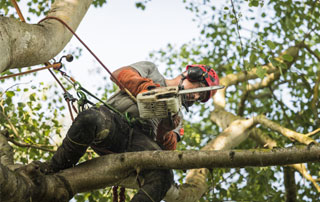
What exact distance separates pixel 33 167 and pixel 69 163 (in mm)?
409

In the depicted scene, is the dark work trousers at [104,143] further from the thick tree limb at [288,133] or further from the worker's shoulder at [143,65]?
the thick tree limb at [288,133]

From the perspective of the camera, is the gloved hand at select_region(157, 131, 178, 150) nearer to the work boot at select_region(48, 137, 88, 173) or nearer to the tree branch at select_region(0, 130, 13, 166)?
the work boot at select_region(48, 137, 88, 173)

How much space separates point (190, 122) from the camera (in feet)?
34.4

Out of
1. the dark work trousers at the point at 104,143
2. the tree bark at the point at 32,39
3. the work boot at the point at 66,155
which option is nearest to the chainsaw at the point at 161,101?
the dark work trousers at the point at 104,143

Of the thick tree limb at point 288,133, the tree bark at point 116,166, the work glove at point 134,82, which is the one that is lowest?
the thick tree limb at point 288,133

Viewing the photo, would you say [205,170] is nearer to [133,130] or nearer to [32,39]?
[133,130]

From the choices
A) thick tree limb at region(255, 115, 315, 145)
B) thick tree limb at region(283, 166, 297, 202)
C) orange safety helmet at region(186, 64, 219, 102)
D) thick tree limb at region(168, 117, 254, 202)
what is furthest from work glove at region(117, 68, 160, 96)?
thick tree limb at region(283, 166, 297, 202)

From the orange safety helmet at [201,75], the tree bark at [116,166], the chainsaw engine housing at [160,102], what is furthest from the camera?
the orange safety helmet at [201,75]

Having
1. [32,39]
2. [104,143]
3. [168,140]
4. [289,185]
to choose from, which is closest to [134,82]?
[104,143]

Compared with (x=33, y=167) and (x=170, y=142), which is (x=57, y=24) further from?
(x=170, y=142)

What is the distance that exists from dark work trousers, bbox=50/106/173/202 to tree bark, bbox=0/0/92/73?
1.55 ft

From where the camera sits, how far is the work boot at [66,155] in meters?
2.63

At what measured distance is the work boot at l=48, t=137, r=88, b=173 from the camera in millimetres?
2627

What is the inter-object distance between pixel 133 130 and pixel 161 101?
53cm
